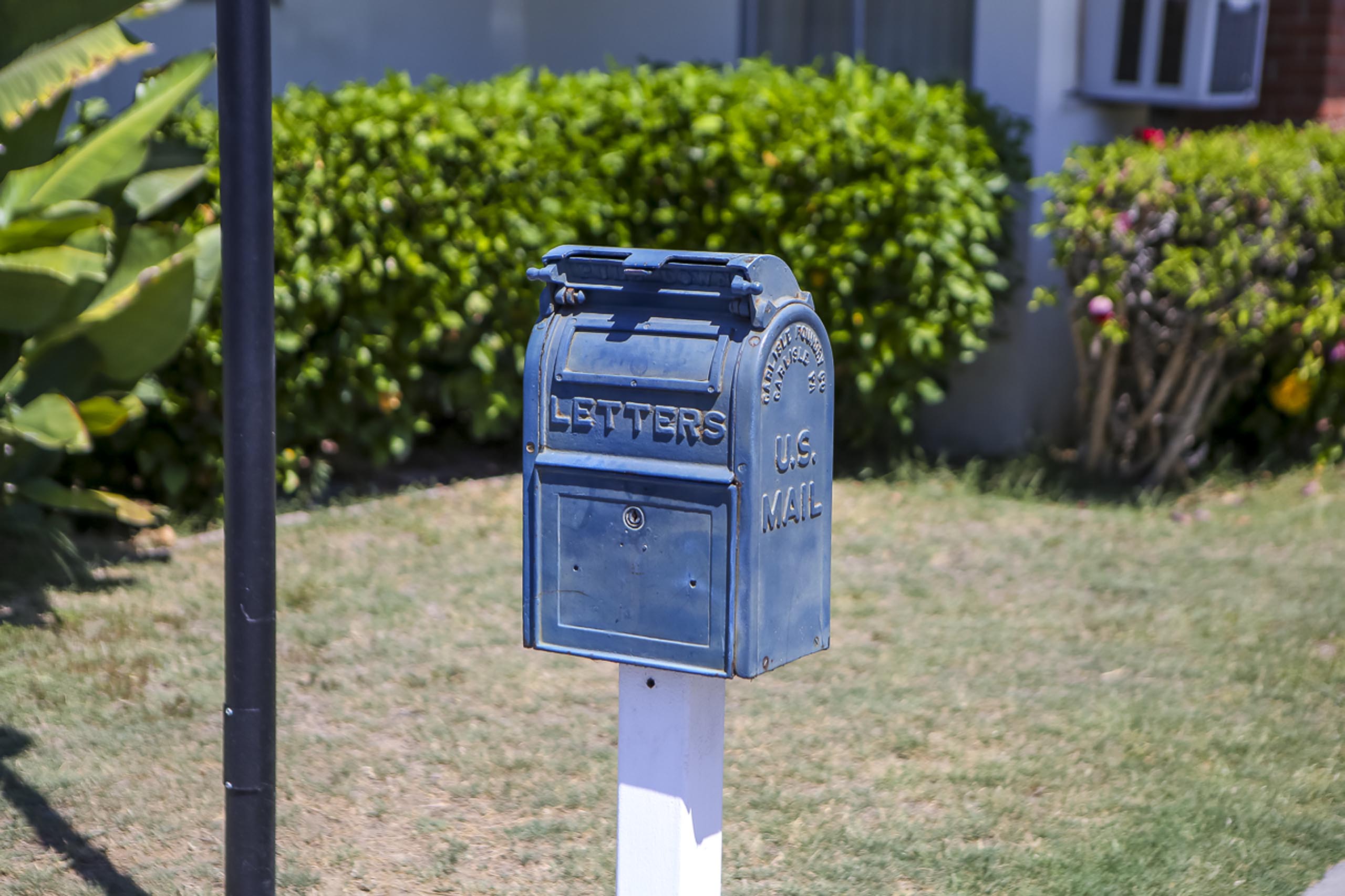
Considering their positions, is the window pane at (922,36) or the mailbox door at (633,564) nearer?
the mailbox door at (633,564)

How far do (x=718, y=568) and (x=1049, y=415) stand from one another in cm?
545

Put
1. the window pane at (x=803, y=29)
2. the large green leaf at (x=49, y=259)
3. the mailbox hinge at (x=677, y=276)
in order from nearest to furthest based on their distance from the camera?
the mailbox hinge at (x=677, y=276)
the large green leaf at (x=49, y=259)
the window pane at (x=803, y=29)

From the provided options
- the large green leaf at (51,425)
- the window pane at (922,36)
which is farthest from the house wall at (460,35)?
the large green leaf at (51,425)

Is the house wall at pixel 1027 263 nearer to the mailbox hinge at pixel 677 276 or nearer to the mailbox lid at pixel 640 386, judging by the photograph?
the mailbox hinge at pixel 677 276

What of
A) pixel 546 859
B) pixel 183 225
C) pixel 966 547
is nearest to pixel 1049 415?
pixel 966 547

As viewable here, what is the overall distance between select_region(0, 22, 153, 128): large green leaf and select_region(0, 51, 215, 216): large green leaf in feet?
0.55

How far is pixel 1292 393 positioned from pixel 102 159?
5.18 m

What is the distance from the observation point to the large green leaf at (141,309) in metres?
4.73

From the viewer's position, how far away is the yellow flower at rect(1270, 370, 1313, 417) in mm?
6926

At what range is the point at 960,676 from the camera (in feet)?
15.4

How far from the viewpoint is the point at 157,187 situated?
5289 millimetres

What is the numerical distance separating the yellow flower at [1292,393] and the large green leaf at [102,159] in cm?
489

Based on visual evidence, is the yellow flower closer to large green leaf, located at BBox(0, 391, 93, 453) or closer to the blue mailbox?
the blue mailbox

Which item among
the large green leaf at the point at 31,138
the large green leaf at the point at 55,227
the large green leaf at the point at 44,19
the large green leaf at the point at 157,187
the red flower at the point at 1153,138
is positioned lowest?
the large green leaf at the point at 55,227
